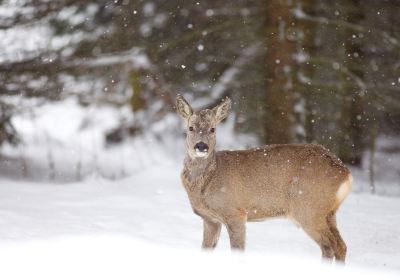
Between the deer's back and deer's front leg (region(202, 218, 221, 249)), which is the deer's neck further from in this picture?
deer's front leg (region(202, 218, 221, 249))

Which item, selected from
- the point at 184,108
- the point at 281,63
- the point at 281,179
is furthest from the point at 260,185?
the point at 281,63

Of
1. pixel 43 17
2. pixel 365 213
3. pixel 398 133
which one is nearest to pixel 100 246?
pixel 365 213

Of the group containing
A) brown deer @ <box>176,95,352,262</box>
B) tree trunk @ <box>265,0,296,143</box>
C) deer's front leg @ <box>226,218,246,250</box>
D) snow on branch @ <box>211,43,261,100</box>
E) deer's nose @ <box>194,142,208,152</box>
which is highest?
deer's nose @ <box>194,142,208,152</box>

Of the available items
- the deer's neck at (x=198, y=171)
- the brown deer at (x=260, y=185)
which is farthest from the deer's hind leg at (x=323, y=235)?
the deer's neck at (x=198, y=171)

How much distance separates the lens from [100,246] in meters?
6.51

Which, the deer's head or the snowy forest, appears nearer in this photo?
the deer's head

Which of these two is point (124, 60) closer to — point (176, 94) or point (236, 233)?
point (176, 94)

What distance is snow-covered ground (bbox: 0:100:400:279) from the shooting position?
19.0 feet

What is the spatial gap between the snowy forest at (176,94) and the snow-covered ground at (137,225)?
0.05 metres

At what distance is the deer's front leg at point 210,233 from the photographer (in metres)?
7.37

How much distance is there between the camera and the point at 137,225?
8773 mm

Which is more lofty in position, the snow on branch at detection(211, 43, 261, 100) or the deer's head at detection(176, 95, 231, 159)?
the deer's head at detection(176, 95, 231, 159)

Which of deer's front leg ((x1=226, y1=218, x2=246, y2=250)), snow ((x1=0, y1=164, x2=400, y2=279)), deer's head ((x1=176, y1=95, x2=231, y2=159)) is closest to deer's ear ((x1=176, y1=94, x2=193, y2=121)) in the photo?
deer's head ((x1=176, y1=95, x2=231, y2=159))

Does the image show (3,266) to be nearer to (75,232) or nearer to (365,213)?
(75,232)
